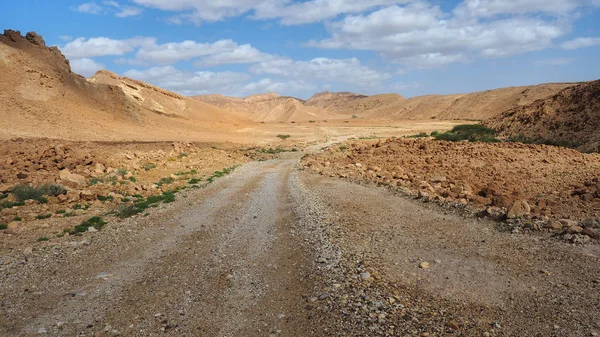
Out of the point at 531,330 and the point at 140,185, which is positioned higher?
the point at 140,185

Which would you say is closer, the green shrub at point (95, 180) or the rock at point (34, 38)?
the green shrub at point (95, 180)

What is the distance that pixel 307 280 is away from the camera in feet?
21.0

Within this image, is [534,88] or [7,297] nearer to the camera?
[7,297]

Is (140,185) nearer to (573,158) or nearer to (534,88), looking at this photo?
(573,158)

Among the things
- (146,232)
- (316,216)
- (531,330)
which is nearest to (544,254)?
(531,330)

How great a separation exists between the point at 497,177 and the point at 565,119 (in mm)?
16622

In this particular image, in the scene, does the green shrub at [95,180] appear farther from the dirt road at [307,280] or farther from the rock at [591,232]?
the rock at [591,232]

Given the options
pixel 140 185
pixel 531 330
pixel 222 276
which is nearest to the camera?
pixel 531 330

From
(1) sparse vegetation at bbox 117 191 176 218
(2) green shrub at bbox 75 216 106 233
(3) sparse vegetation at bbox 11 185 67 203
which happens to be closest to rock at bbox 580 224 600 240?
(2) green shrub at bbox 75 216 106 233

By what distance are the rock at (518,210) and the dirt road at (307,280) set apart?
598mm

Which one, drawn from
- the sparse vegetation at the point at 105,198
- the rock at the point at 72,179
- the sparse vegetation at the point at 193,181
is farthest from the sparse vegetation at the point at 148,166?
the sparse vegetation at the point at 105,198

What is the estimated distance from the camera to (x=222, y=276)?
6.78 metres

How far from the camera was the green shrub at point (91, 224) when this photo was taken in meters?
9.77

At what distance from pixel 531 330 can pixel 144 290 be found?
207 inches
